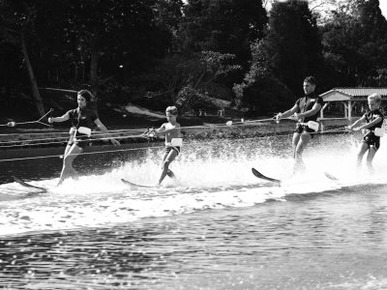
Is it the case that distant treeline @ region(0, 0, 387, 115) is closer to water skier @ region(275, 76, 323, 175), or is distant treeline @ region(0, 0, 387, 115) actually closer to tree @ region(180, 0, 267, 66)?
tree @ region(180, 0, 267, 66)

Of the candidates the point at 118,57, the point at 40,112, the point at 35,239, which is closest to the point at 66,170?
the point at 35,239

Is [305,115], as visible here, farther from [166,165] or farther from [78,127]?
[78,127]

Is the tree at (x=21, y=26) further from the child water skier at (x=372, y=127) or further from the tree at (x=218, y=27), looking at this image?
the child water skier at (x=372, y=127)

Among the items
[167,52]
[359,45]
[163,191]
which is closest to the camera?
[163,191]

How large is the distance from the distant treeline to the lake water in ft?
128

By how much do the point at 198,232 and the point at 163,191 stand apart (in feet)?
12.8

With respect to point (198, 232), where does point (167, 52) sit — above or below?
above

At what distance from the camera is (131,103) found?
218 ft

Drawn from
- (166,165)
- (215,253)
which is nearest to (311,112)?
(166,165)

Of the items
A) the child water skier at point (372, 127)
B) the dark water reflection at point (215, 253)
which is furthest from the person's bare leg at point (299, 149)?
the dark water reflection at point (215, 253)

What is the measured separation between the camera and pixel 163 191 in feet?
46.7

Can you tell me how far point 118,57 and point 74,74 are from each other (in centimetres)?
824

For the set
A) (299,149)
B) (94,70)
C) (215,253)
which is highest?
(94,70)

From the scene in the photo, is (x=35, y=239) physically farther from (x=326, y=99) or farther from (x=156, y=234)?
(x=326, y=99)
